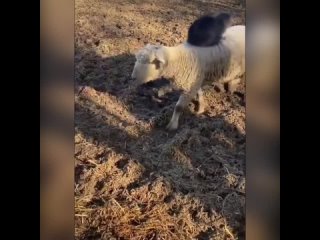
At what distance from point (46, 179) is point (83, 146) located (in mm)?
167

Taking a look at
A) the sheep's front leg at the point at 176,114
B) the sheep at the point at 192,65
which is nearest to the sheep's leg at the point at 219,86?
the sheep at the point at 192,65

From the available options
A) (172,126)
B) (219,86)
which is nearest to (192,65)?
(219,86)

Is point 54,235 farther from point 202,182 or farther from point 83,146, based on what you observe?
point 202,182

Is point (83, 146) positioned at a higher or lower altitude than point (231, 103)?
lower

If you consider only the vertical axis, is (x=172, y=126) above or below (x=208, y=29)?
below

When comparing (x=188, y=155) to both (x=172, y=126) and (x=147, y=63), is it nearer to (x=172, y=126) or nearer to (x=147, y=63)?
(x=172, y=126)

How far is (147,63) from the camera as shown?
5.67ft

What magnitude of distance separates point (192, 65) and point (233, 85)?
0.16 metres

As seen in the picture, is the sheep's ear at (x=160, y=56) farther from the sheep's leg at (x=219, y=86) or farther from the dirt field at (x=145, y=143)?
the sheep's leg at (x=219, y=86)

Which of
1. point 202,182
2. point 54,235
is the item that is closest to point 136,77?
point 202,182

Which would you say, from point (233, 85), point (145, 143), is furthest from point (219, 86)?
point (145, 143)

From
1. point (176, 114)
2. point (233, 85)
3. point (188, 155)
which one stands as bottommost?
point (188, 155)

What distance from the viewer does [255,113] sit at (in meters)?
1.71

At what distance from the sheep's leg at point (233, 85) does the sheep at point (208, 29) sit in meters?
0.15
